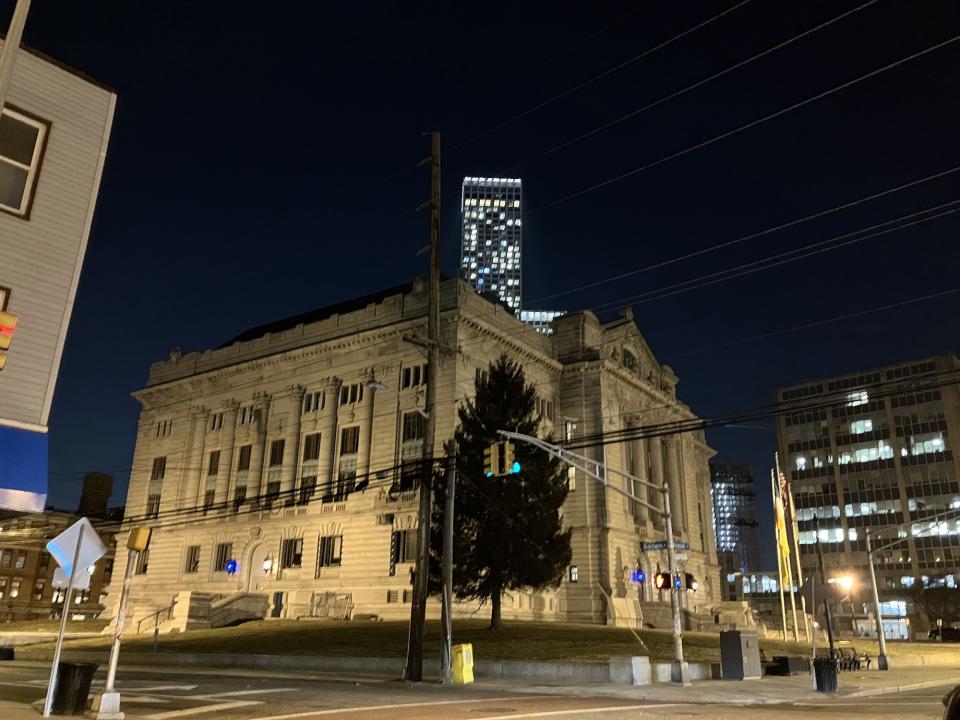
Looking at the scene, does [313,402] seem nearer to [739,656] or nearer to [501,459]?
[501,459]

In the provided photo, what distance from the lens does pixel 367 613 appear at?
49.2m

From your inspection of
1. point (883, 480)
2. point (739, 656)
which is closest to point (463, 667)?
point (739, 656)

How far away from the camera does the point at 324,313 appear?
2781 inches

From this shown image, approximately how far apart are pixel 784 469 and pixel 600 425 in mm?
90535

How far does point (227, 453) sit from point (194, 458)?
169 inches

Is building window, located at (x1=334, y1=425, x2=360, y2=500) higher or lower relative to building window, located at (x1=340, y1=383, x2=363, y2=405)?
lower

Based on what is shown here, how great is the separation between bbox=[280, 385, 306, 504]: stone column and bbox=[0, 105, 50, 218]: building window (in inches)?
1734

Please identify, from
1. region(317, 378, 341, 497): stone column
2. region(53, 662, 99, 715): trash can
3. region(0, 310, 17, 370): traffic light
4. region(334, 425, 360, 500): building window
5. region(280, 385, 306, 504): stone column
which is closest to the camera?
region(0, 310, 17, 370): traffic light

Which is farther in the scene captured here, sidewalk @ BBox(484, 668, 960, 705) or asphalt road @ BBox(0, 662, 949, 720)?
sidewalk @ BBox(484, 668, 960, 705)

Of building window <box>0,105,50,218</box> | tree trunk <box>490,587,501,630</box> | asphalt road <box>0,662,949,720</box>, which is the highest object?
building window <box>0,105,50,218</box>

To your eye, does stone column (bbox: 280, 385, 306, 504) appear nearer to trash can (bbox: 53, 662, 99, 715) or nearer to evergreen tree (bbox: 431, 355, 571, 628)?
evergreen tree (bbox: 431, 355, 571, 628)

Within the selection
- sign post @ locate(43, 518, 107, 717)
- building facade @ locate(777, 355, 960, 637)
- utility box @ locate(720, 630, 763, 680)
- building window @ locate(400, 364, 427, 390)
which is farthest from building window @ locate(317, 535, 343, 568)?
building facade @ locate(777, 355, 960, 637)

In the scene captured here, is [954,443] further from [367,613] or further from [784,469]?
[367,613]

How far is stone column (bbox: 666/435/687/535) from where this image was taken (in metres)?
74.7
